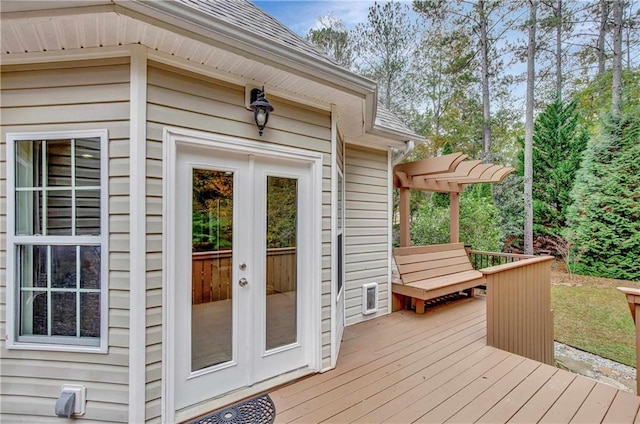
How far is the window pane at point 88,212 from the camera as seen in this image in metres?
2.05

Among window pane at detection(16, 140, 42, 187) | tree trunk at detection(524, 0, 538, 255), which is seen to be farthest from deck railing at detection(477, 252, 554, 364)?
tree trunk at detection(524, 0, 538, 255)

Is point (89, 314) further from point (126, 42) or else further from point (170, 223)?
point (126, 42)

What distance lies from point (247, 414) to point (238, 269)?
43.4 inches

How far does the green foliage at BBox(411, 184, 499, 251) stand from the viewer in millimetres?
7090

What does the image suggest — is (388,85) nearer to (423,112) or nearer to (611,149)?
(423,112)

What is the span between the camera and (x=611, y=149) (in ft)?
28.1

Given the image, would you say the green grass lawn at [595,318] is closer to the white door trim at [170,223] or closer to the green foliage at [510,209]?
the green foliage at [510,209]

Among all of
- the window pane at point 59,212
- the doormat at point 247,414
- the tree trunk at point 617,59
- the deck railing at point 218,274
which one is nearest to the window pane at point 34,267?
the window pane at point 59,212

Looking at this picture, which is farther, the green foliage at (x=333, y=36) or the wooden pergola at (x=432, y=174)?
the green foliage at (x=333, y=36)

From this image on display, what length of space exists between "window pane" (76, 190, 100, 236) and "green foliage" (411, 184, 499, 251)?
259 inches

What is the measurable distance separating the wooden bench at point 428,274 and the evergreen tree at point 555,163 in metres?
6.29

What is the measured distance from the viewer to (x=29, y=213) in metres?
2.09

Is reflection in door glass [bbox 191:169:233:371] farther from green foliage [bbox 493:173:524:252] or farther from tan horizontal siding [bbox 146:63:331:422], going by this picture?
green foliage [bbox 493:173:524:252]

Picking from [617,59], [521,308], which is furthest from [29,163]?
[617,59]
